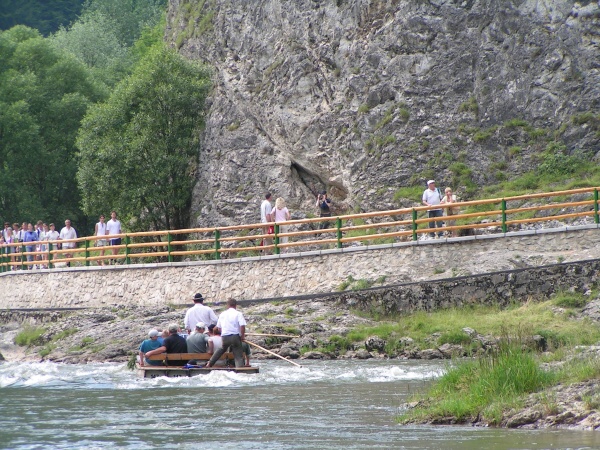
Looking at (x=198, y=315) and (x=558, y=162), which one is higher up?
(x=558, y=162)

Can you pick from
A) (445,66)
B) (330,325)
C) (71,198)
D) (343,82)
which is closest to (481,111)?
(445,66)

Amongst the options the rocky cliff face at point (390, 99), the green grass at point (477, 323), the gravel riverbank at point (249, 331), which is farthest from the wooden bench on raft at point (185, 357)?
the rocky cliff face at point (390, 99)

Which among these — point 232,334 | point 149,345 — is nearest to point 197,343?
point 149,345

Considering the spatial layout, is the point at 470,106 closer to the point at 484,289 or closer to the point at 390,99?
the point at 390,99

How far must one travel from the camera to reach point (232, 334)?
70.2ft

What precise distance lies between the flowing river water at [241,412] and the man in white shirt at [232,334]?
53 cm

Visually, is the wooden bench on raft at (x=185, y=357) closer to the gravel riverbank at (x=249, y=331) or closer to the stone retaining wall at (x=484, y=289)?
the gravel riverbank at (x=249, y=331)

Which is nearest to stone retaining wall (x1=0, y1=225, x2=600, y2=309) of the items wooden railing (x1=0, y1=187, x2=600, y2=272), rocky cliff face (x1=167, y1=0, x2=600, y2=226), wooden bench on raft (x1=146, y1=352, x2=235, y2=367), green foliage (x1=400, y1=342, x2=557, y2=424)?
wooden railing (x1=0, y1=187, x2=600, y2=272)

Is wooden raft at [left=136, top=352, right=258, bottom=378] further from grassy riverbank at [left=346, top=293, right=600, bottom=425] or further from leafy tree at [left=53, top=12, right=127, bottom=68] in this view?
leafy tree at [left=53, top=12, right=127, bottom=68]

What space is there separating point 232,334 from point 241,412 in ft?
16.5

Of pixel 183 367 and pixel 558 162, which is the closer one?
pixel 183 367

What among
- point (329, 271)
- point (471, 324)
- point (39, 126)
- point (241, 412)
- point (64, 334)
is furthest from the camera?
point (39, 126)

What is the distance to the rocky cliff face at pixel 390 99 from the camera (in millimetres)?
37125

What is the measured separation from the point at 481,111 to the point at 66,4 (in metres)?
62.6
